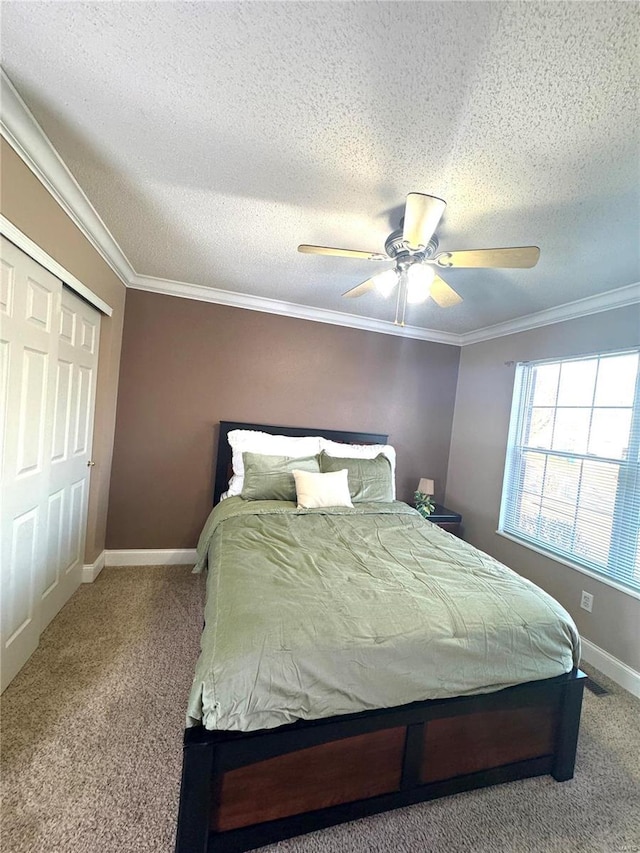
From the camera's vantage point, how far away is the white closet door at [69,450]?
205 centimetres

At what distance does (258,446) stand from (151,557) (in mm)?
1411

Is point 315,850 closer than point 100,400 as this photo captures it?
Yes

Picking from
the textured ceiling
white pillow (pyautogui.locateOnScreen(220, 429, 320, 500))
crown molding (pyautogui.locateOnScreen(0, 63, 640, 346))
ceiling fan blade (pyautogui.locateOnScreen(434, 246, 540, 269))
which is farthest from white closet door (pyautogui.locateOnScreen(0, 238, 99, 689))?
ceiling fan blade (pyautogui.locateOnScreen(434, 246, 540, 269))

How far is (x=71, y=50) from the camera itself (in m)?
1.09

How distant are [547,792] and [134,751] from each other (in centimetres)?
175

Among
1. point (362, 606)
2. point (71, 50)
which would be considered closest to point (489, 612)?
point (362, 606)

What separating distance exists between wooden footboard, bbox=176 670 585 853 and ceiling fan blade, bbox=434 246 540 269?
182 cm

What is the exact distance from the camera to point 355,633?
4.08 ft

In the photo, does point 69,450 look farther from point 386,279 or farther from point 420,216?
point 420,216

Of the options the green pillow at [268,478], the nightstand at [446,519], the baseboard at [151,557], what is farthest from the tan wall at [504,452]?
the baseboard at [151,557]

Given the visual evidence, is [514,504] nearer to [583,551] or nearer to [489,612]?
[583,551]

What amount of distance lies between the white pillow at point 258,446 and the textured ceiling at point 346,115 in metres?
1.61

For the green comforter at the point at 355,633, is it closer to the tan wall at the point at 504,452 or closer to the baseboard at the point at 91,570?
the tan wall at the point at 504,452

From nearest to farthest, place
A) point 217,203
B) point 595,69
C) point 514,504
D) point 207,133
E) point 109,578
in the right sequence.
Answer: point 595,69
point 207,133
point 217,203
point 109,578
point 514,504
